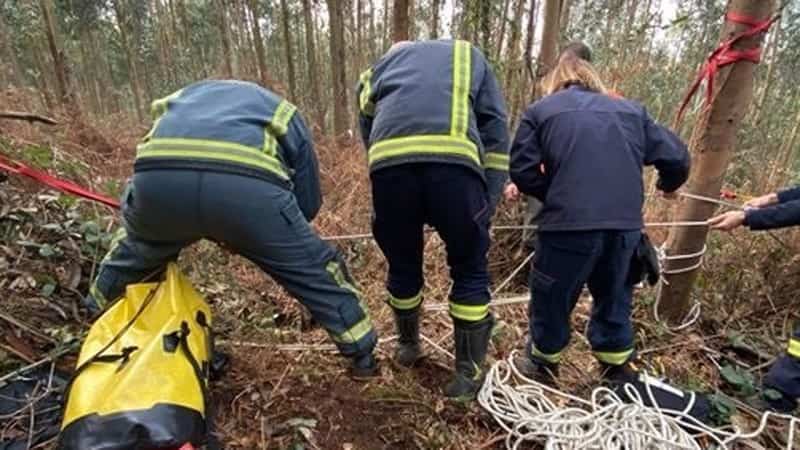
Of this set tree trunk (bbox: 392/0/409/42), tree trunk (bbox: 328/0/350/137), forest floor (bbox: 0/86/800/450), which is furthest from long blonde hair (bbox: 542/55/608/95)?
tree trunk (bbox: 328/0/350/137)

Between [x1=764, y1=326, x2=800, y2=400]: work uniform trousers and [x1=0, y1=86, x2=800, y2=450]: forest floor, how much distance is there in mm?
176

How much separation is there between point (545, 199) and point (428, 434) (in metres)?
1.03

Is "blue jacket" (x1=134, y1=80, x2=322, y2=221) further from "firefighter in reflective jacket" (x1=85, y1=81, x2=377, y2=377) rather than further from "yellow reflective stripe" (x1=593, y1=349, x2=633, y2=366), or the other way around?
"yellow reflective stripe" (x1=593, y1=349, x2=633, y2=366)

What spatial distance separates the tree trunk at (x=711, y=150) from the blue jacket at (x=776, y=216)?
14.1 inches

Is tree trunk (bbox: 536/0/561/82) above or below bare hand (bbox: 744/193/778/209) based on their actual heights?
above

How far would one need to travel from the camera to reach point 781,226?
2.24m

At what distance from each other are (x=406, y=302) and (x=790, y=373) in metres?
1.67

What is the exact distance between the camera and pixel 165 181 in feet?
5.52

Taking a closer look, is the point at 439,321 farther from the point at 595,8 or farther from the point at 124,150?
the point at 595,8

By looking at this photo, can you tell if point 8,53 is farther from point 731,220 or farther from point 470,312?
point 731,220

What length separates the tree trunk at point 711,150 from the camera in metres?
2.41

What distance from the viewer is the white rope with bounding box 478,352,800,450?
1893 mm

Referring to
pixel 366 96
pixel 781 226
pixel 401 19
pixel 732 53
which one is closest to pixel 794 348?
pixel 781 226

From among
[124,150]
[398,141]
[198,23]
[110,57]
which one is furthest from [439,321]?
[110,57]
